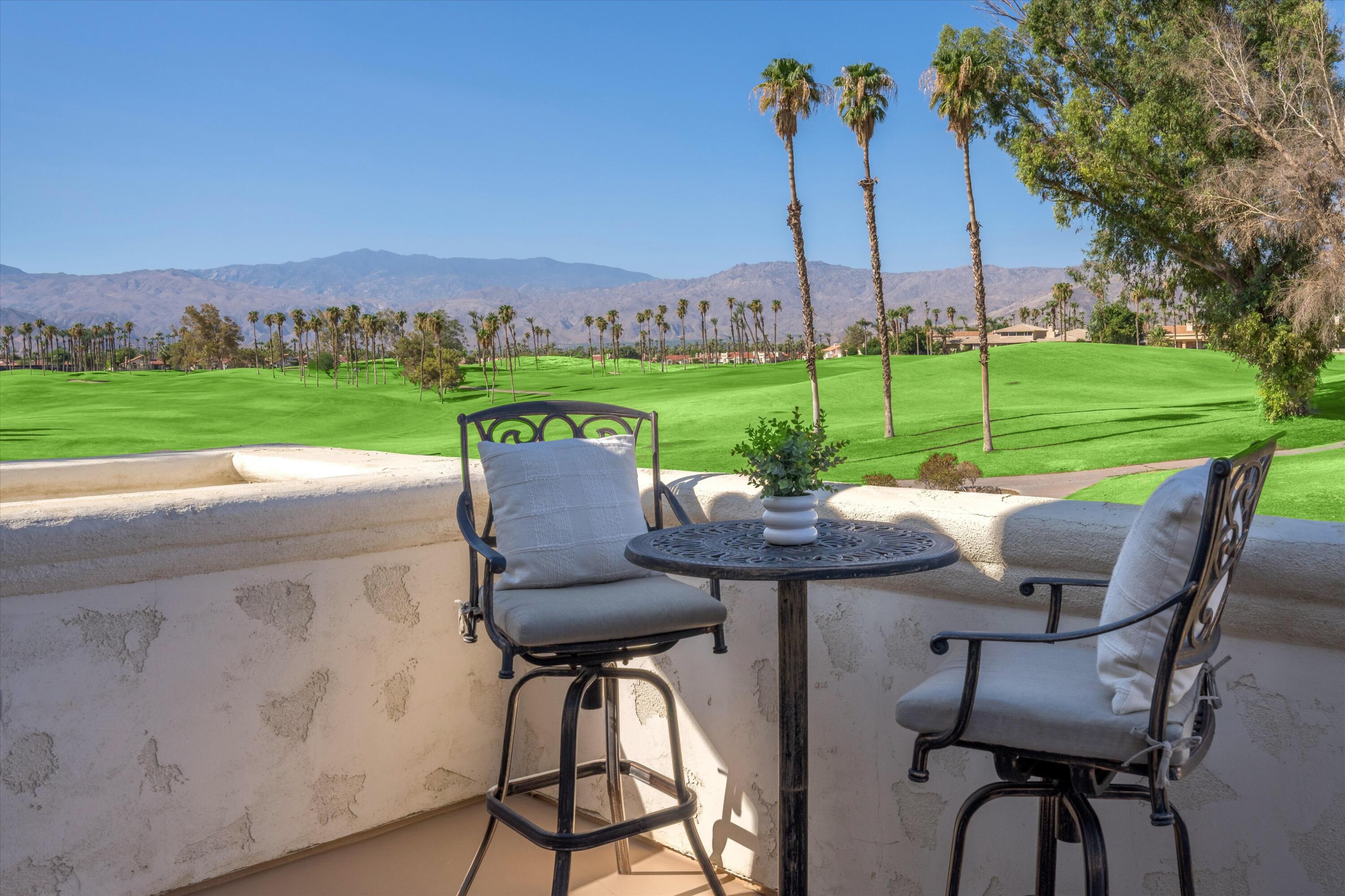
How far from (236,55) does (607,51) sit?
68.6 meters

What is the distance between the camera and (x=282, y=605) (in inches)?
93.9

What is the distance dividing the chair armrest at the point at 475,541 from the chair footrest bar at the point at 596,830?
494mm

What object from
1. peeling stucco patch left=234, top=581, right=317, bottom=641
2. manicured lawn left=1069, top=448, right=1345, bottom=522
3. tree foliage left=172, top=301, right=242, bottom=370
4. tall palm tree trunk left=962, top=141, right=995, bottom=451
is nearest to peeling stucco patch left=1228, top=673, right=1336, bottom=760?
peeling stucco patch left=234, top=581, right=317, bottom=641

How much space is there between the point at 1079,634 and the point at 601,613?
3.07ft

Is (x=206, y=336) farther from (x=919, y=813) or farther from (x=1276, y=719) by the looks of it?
(x=1276, y=719)

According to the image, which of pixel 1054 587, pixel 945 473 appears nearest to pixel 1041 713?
pixel 1054 587

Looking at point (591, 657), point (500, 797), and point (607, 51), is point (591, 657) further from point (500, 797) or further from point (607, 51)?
point (607, 51)

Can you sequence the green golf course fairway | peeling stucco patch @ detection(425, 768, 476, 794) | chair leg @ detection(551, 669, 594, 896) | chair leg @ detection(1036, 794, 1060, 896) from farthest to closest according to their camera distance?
the green golf course fairway < peeling stucco patch @ detection(425, 768, 476, 794) < chair leg @ detection(551, 669, 594, 896) < chair leg @ detection(1036, 794, 1060, 896)

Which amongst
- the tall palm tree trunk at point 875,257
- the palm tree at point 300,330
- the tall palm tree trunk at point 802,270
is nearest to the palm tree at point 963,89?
the tall palm tree trunk at point 875,257

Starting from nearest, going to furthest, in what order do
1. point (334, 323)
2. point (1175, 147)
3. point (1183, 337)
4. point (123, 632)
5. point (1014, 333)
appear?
point (123, 632), point (1175, 147), point (334, 323), point (1183, 337), point (1014, 333)

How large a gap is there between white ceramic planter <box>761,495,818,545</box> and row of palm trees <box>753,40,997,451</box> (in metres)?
23.0

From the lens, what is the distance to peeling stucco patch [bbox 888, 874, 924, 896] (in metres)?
2.00

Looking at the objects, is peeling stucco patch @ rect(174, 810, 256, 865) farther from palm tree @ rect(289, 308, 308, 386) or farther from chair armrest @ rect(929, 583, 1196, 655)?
palm tree @ rect(289, 308, 308, 386)

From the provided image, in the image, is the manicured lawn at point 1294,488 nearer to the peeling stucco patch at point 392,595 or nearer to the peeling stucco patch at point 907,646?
the peeling stucco patch at point 907,646
